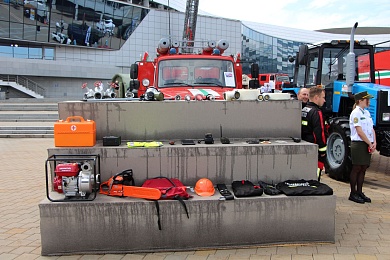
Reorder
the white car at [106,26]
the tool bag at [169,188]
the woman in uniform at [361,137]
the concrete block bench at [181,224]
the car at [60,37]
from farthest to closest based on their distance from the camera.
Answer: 1. the white car at [106,26]
2. the car at [60,37]
3. the woman in uniform at [361,137]
4. the tool bag at [169,188]
5. the concrete block bench at [181,224]

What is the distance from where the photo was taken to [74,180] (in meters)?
3.88

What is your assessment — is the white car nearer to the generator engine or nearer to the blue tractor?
the blue tractor

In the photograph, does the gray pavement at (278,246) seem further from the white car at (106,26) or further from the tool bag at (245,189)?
the white car at (106,26)

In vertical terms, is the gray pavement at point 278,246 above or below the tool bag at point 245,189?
below

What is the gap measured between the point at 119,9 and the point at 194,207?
139 ft

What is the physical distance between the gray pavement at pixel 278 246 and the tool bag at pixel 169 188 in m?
0.58

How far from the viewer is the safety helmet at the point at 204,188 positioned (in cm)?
406

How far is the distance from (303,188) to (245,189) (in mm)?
664

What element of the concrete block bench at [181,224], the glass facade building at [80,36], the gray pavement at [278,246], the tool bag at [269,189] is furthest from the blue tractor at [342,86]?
the glass facade building at [80,36]

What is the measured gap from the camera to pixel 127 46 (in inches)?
1748

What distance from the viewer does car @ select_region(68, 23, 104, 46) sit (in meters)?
40.2

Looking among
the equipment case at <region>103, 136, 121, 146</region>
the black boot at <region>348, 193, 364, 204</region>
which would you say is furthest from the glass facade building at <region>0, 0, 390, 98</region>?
the equipment case at <region>103, 136, 121, 146</region>

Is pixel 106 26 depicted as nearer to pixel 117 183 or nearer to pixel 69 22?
pixel 69 22

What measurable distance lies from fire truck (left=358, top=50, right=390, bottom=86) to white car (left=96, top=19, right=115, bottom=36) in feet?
120
